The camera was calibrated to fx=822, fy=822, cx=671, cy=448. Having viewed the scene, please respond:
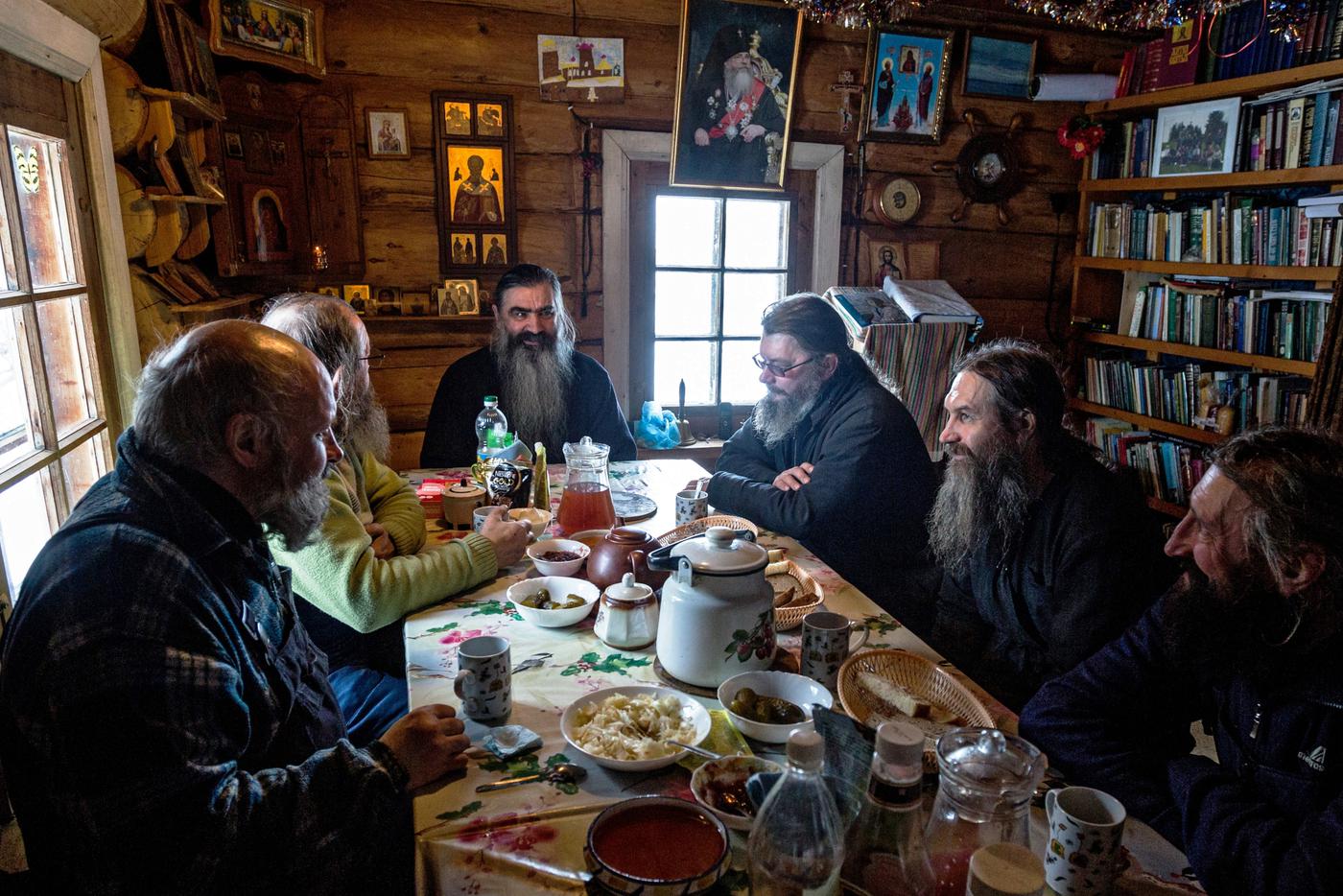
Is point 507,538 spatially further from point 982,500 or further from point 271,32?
point 271,32

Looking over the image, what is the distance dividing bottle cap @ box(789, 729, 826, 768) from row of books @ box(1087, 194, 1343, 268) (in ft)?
11.7

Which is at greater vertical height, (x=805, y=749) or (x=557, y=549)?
(x=805, y=749)

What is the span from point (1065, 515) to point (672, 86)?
2847 mm

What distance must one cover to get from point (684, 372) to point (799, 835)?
3.54 meters

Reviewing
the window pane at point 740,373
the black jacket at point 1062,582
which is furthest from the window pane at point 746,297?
the black jacket at point 1062,582

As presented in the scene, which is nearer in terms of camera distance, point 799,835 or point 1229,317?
point 799,835

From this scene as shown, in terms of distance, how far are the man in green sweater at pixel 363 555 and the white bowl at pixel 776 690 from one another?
2.28 feet

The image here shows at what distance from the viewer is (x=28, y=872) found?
1.00m

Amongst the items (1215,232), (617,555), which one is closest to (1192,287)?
(1215,232)

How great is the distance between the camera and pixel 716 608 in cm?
128

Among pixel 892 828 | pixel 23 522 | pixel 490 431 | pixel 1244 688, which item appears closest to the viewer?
pixel 892 828

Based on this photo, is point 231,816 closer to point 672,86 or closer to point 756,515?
point 756,515

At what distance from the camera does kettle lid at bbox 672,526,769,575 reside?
1.26m

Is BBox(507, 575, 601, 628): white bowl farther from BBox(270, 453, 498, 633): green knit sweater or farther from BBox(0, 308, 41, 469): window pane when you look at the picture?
BBox(0, 308, 41, 469): window pane
